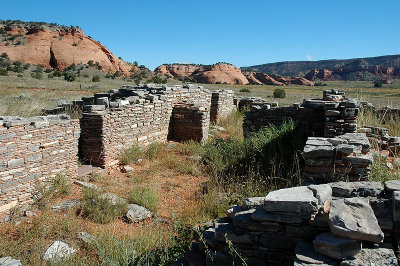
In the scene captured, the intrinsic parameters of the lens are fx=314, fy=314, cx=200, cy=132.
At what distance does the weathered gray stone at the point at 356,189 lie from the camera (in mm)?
3129

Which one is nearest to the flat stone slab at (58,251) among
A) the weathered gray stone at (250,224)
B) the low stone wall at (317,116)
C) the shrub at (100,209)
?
the shrub at (100,209)

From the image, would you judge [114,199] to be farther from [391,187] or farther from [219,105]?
Result: [219,105]

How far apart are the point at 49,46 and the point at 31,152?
53.0 m

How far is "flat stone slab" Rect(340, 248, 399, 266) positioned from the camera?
7.80 feet

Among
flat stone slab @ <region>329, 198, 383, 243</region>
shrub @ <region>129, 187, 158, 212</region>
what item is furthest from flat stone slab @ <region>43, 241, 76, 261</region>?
flat stone slab @ <region>329, 198, 383, 243</region>

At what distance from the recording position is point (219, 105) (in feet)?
42.4

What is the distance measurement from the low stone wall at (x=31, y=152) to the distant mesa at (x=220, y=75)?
56.3 meters

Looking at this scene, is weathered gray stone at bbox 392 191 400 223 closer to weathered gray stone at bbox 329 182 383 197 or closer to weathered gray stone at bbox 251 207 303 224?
weathered gray stone at bbox 329 182 383 197

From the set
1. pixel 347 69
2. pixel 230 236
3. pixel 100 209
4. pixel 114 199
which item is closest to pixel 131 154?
pixel 114 199

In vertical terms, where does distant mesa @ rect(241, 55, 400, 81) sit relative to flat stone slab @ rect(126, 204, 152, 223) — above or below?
above

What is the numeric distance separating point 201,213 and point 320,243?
2.55 m

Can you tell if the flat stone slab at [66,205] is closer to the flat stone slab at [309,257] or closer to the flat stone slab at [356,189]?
the flat stone slab at [309,257]

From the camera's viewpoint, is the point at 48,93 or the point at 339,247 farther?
the point at 48,93

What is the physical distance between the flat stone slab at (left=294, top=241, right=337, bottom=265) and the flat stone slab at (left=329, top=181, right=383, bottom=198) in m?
0.79
